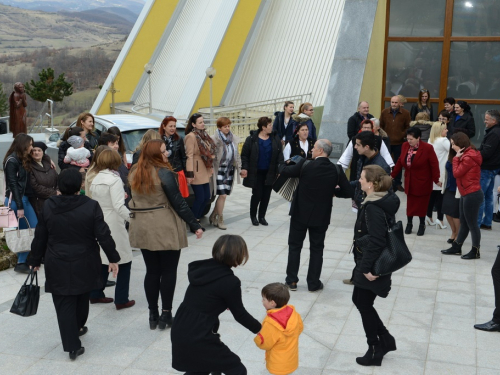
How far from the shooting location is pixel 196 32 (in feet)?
69.1

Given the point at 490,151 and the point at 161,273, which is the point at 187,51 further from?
the point at 161,273

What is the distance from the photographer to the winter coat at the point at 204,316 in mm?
3941

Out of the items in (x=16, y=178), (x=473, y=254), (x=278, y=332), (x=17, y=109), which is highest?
(x=17, y=109)

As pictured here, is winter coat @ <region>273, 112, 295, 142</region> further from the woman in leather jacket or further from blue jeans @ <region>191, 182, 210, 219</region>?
the woman in leather jacket

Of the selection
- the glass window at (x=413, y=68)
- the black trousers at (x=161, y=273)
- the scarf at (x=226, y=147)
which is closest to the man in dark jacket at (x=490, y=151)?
the scarf at (x=226, y=147)

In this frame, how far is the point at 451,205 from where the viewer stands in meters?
8.74

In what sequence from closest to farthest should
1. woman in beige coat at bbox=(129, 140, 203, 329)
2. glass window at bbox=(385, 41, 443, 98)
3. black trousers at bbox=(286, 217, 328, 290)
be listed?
woman in beige coat at bbox=(129, 140, 203, 329) → black trousers at bbox=(286, 217, 328, 290) → glass window at bbox=(385, 41, 443, 98)

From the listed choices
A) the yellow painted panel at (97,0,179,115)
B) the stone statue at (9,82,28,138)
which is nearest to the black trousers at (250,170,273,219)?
the stone statue at (9,82,28,138)

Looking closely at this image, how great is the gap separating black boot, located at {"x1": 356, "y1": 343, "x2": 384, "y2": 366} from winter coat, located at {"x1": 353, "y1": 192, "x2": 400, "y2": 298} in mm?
506

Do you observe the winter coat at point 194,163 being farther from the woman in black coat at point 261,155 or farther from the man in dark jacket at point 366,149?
the man in dark jacket at point 366,149

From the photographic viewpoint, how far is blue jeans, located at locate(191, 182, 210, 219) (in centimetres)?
944

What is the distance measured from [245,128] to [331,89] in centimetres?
378

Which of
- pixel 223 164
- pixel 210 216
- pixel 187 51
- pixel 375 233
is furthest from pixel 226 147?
pixel 187 51

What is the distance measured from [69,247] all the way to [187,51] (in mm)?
16701
